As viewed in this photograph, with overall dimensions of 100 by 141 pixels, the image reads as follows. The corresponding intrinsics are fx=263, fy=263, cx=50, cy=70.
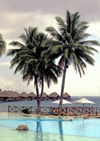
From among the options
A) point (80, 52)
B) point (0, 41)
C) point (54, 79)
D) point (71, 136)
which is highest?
point (0, 41)

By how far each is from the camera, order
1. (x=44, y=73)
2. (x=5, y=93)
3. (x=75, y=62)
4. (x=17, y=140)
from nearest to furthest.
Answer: (x=17, y=140) → (x=75, y=62) → (x=44, y=73) → (x=5, y=93)

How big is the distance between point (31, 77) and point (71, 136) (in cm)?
2108

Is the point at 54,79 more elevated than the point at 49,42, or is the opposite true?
the point at 49,42

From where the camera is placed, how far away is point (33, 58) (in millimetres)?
36875

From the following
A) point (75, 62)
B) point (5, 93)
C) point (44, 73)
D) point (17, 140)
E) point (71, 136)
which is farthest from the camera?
point (5, 93)

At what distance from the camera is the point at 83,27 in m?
34.3

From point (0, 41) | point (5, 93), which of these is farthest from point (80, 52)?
point (5, 93)

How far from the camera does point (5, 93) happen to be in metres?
122

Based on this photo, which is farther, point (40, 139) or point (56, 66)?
point (56, 66)

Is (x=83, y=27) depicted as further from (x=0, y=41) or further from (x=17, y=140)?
(x=17, y=140)

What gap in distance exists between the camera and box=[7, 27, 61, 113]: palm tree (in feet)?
121

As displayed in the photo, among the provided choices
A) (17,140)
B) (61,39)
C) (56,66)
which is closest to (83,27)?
(61,39)

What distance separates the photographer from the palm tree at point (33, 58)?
36875 millimetres

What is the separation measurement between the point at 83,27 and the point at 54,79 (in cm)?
894
